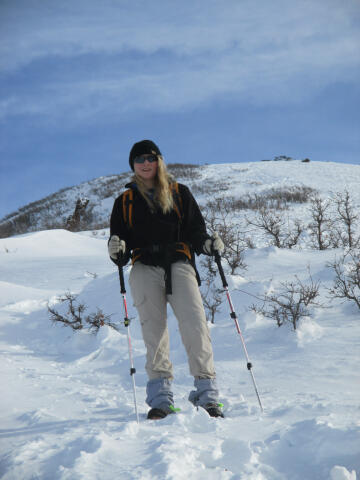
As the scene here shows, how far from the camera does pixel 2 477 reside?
1.60 m

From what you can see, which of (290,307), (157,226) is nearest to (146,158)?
(157,226)

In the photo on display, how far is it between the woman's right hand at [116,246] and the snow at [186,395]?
4.00ft

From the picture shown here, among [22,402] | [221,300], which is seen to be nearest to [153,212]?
[22,402]

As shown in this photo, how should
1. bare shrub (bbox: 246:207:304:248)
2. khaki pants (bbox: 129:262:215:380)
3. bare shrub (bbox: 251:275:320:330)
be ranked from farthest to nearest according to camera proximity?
1. bare shrub (bbox: 246:207:304:248)
2. bare shrub (bbox: 251:275:320:330)
3. khaki pants (bbox: 129:262:215:380)

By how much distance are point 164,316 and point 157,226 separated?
725 mm

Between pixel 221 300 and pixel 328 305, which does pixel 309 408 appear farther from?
pixel 221 300

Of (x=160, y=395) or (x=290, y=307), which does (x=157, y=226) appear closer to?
(x=160, y=395)

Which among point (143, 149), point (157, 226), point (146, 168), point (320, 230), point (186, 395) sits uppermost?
point (143, 149)

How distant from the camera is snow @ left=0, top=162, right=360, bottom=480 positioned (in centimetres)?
163

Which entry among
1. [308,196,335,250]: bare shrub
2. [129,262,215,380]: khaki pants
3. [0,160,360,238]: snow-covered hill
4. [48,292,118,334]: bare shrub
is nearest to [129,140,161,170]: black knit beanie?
[129,262,215,380]: khaki pants

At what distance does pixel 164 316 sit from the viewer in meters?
2.79

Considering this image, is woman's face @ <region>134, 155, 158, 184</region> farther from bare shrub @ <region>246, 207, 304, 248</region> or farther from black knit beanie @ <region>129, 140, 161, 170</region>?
bare shrub @ <region>246, 207, 304, 248</region>

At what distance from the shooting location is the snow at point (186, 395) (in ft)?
5.36

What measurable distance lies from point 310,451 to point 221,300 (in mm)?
3462
